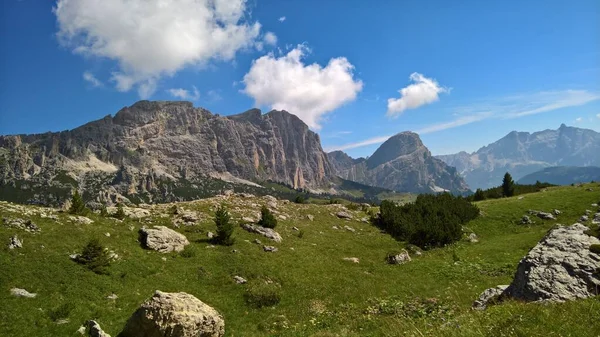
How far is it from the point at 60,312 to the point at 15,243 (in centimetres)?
944

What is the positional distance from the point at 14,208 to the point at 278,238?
2689 centimetres

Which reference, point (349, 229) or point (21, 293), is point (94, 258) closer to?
point (21, 293)

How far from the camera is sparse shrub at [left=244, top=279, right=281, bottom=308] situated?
Answer: 24.6m

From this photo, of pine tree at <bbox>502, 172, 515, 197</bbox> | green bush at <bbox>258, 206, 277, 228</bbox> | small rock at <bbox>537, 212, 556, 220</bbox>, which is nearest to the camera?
green bush at <bbox>258, 206, 277, 228</bbox>

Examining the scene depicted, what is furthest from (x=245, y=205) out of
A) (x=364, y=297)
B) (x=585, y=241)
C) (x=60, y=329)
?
(x=585, y=241)

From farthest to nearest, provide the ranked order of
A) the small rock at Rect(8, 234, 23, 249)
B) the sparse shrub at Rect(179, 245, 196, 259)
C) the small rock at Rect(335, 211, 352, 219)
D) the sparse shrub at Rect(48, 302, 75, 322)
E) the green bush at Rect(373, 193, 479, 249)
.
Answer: the small rock at Rect(335, 211, 352, 219), the green bush at Rect(373, 193, 479, 249), the sparse shrub at Rect(179, 245, 196, 259), the small rock at Rect(8, 234, 23, 249), the sparse shrub at Rect(48, 302, 75, 322)

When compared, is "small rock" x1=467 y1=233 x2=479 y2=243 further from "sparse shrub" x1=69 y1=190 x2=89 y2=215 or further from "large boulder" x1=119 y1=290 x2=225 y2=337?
"sparse shrub" x1=69 y1=190 x2=89 y2=215

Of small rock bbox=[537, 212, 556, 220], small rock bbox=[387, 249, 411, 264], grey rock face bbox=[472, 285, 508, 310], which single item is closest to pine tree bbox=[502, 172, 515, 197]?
small rock bbox=[537, 212, 556, 220]

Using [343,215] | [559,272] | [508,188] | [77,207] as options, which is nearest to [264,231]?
[343,215]

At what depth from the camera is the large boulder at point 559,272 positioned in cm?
1494

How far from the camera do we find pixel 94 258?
81.2 ft

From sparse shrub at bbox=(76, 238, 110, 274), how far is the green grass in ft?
1.89

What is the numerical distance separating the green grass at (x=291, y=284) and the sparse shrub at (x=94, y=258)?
0.58 meters

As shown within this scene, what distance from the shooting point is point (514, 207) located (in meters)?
55.9
